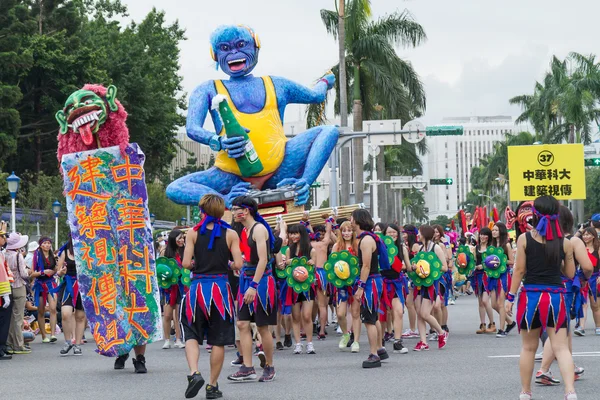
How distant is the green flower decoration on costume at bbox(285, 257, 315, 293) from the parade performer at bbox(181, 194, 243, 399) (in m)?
4.37

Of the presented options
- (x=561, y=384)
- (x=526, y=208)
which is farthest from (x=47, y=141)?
(x=561, y=384)

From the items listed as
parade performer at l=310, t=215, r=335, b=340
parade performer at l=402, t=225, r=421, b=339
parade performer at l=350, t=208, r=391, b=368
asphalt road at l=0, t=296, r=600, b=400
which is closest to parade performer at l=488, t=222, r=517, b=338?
asphalt road at l=0, t=296, r=600, b=400

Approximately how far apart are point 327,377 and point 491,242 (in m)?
5.56

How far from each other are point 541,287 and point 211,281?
2.86 m

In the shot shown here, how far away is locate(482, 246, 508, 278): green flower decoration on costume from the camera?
15.2 meters

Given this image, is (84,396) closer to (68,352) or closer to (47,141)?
(68,352)

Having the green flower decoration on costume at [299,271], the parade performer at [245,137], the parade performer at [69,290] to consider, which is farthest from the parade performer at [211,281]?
the parade performer at [245,137]

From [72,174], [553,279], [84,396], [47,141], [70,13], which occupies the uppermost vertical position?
[70,13]

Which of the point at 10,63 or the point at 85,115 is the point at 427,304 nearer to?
the point at 85,115

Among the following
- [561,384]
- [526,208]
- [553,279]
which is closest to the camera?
[553,279]

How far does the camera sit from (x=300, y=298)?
46.4ft

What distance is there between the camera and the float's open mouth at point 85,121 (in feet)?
39.3

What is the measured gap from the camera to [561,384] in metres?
9.73

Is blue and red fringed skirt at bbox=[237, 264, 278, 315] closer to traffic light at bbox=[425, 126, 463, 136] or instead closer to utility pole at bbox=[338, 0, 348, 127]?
traffic light at bbox=[425, 126, 463, 136]
